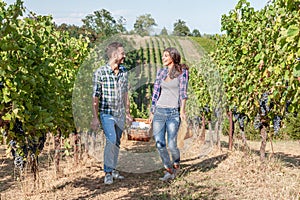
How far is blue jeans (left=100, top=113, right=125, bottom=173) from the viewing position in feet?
→ 14.7

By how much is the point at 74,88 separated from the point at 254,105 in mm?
2605

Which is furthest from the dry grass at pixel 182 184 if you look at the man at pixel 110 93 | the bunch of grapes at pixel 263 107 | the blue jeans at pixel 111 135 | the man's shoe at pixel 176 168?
the bunch of grapes at pixel 263 107

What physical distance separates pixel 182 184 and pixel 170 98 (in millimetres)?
1080

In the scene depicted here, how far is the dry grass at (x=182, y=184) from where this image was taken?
418cm

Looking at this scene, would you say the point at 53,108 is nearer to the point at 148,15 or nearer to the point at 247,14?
the point at 148,15

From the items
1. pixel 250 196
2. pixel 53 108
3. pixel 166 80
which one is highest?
pixel 166 80

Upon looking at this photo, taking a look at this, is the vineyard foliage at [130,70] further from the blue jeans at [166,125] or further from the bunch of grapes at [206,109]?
the bunch of grapes at [206,109]

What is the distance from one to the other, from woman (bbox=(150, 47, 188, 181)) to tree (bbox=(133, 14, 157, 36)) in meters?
0.86

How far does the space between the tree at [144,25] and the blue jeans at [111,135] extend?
1451mm

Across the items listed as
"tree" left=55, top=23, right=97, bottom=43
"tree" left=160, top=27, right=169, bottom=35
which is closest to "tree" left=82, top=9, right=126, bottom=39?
"tree" left=55, top=23, right=97, bottom=43

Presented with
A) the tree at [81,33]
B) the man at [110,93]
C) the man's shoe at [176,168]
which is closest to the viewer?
the man at [110,93]

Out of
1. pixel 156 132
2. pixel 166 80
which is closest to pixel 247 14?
pixel 166 80

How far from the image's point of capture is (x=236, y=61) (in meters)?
5.78

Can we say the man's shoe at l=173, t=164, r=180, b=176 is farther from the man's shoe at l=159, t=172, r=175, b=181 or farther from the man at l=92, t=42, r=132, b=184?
the man at l=92, t=42, r=132, b=184
